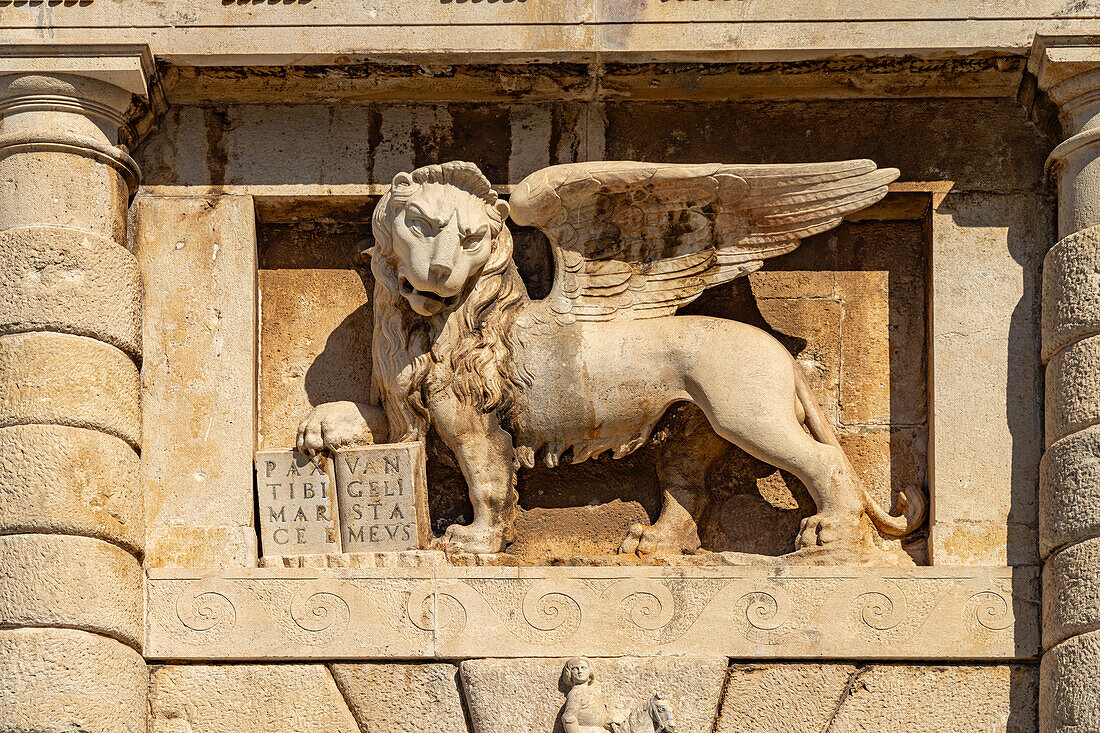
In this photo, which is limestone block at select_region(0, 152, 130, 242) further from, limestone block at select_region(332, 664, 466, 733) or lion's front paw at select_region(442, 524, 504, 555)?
limestone block at select_region(332, 664, 466, 733)

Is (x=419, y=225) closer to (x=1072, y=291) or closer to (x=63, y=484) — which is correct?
(x=63, y=484)

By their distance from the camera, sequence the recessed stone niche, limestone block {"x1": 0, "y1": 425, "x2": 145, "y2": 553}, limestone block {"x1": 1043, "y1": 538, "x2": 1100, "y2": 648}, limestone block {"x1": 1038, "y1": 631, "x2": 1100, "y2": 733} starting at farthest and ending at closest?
the recessed stone niche < limestone block {"x1": 0, "y1": 425, "x2": 145, "y2": 553} < limestone block {"x1": 1043, "y1": 538, "x2": 1100, "y2": 648} < limestone block {"x1": 1038, "y1": 631, "x2": 1100, "y2": 733}

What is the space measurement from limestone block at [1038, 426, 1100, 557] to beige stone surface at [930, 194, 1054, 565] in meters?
0.21

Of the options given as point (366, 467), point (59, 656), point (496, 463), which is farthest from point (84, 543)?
point (496, 463)

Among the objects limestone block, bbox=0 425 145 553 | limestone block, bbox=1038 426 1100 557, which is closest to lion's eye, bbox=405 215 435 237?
limestone block, bbox=0 425 145 553

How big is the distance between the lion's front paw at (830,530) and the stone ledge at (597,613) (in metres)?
0.15

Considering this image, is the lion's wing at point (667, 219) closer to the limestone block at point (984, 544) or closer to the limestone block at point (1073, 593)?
the limestone block at point (984, 544)

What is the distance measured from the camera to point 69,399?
6.86 m

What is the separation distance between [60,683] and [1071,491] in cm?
354

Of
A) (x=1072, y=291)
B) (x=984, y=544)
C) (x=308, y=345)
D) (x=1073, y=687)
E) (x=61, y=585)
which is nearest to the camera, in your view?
(x=1073, y=687)

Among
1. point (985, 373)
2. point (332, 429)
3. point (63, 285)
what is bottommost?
point (332, 429)

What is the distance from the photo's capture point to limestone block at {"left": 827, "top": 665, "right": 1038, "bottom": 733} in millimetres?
6816

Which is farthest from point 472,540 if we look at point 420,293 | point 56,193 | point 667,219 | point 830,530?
point 56,193

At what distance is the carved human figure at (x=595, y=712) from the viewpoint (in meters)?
6.74
